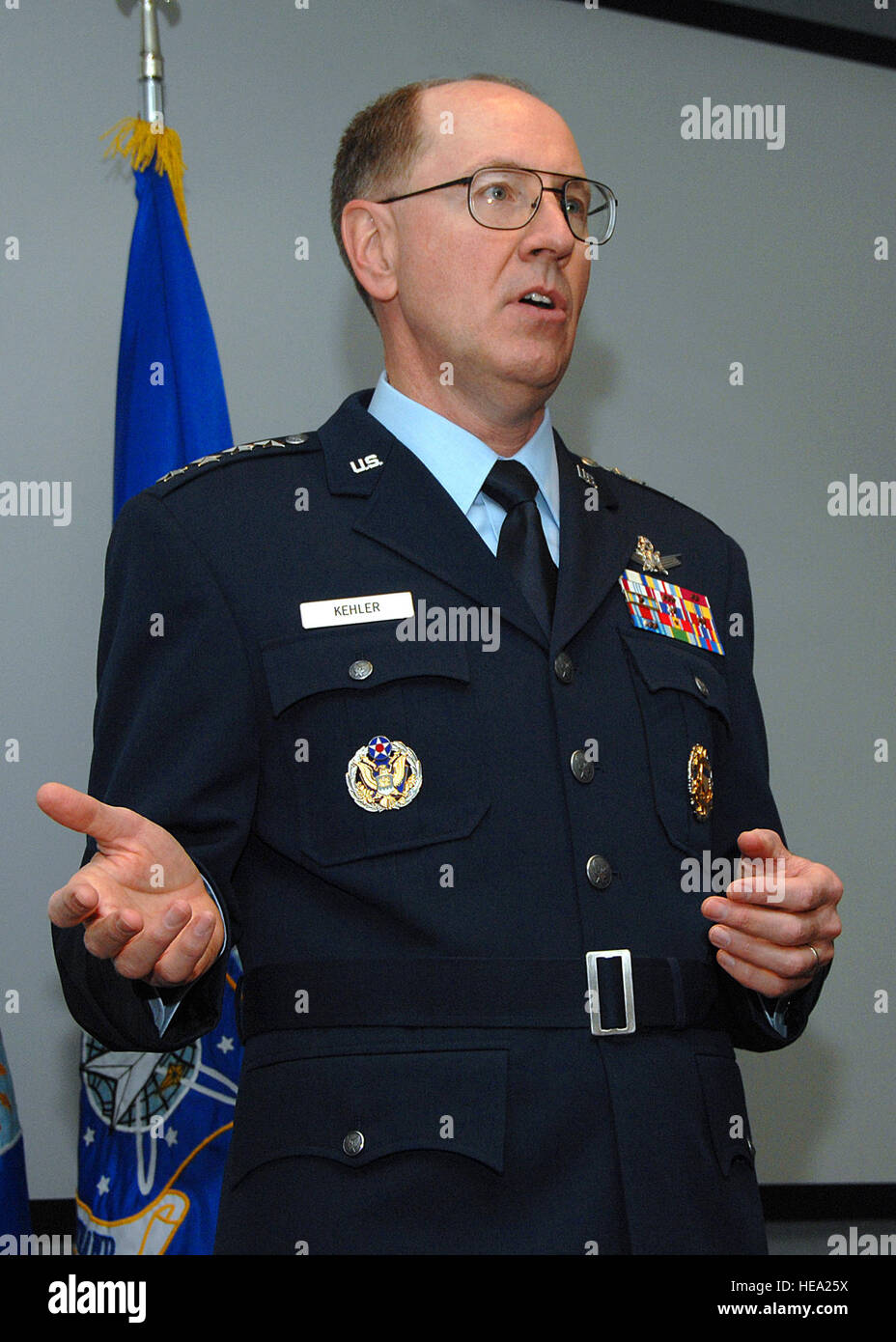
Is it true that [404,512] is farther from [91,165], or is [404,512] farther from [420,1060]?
[91,165]

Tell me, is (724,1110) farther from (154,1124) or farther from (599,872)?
(154,1124)

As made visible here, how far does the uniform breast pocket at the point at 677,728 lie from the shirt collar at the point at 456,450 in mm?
207

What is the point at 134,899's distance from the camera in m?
1.16

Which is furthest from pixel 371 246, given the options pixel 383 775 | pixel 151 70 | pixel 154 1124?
pixel 154 1124

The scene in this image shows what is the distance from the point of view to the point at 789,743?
331 cm

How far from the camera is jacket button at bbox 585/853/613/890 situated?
1.40 meters

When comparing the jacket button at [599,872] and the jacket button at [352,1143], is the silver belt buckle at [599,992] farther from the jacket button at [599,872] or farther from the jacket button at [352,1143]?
the jacket button at [352,1143]

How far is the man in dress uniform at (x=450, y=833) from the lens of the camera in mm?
1300

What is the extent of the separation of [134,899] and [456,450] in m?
0.71

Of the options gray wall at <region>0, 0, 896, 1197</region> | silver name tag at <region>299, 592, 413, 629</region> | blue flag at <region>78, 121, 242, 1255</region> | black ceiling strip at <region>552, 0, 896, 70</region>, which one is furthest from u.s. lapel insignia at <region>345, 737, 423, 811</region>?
black ceiling strip at <region>552, 0, 896, 70</region>

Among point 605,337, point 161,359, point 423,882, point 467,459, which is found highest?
point 605,337

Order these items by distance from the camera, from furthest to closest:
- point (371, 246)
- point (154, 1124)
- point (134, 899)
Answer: point (154, 1124), point (371, 246), point (134, 899)

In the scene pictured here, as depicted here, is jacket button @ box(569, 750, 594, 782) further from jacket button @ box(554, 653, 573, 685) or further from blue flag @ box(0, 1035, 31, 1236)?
blue flag @ box(0, 1035, 31, 1236)

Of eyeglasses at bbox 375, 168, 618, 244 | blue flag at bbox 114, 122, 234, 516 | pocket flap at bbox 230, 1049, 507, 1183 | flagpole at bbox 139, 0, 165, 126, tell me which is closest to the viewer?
pocket flap at bbox 230, 1049, 507, 1183
